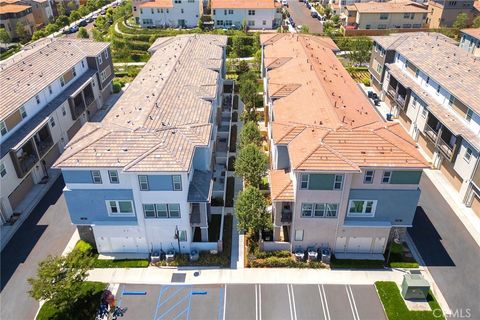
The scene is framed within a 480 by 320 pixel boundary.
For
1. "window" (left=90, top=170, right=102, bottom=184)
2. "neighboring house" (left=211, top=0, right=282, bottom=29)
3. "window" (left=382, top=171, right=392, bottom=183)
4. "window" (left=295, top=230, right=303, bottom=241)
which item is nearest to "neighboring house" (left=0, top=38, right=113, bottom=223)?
"window" (left=90, top=170, right=102, bottom=184)

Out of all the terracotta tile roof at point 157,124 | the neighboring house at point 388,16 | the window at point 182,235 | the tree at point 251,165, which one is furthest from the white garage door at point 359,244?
the neighboring house at point 388,16

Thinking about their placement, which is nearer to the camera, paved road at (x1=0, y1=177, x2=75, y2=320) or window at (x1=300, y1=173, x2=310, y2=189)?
paved road at (x1=0, y1=177, x2=75, y2=320)

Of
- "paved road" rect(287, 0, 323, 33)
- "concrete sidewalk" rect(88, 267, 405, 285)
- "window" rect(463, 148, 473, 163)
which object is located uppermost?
"paved road" rect(287, 0, 323, 33)

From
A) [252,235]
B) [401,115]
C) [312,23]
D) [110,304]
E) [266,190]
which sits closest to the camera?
[110,304]

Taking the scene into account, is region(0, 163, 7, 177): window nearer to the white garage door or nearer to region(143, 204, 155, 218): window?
region(143, 204, 155, 218): window

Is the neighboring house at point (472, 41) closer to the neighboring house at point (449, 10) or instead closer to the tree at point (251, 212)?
the neighboring house at point (449, 10)

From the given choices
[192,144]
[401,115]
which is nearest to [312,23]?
[401,115]

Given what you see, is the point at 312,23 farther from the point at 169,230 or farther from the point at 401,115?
the point at 169,230
